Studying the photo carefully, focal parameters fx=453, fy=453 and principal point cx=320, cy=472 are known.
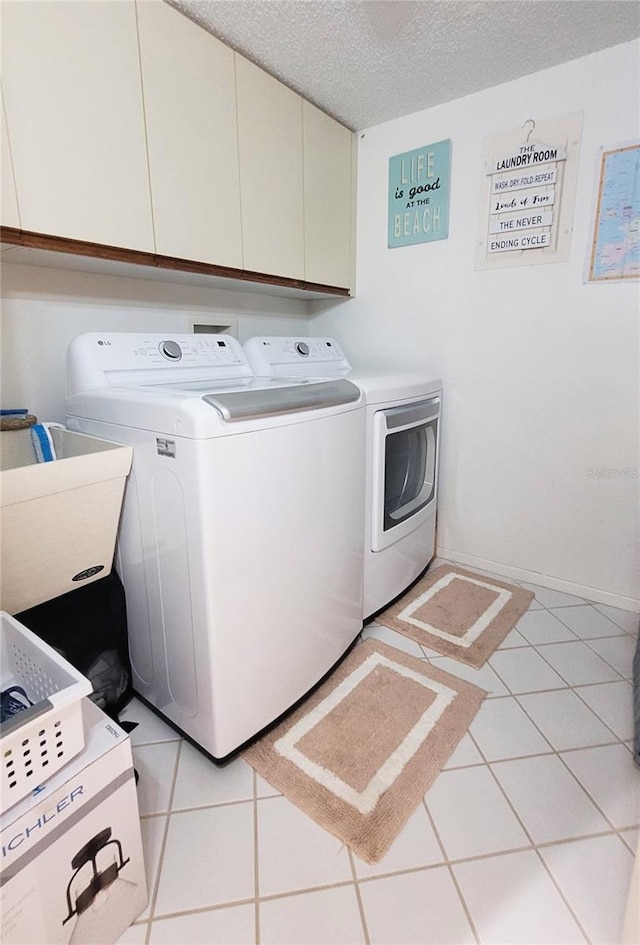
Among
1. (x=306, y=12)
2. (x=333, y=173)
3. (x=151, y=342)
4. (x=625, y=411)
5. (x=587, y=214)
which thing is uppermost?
(x=306, y=12)

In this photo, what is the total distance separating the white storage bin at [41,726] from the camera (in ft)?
2.28

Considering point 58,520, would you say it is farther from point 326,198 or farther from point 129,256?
point 326,198

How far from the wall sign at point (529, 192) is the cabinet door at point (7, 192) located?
1.68 metres

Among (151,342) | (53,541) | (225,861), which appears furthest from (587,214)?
(225,861)

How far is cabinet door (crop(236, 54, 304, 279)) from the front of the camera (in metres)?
1.60

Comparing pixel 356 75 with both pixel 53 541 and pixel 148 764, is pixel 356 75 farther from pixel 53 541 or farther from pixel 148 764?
pixel 148 764

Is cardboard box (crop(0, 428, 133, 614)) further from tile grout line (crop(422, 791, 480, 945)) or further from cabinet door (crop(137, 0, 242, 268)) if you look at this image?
tile grout line (crop(422, 791, 480, 945))

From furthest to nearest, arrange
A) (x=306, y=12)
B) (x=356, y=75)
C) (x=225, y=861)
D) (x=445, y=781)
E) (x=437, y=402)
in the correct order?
(x=437, y=402) < (x=356, y=75) < (x=306, y=12) < (x=445, y=781) < (x=225, y=861)

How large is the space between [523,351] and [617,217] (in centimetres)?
55

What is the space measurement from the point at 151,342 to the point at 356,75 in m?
1.27

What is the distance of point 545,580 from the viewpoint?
6.82ft

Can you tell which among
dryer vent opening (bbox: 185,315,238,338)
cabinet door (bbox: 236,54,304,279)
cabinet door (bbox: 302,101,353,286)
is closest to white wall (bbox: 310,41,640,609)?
cabinet door (bbox: 302,101,353,286)

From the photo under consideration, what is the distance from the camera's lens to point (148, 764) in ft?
4.05

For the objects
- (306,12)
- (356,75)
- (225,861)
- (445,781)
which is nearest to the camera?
(225,861)
